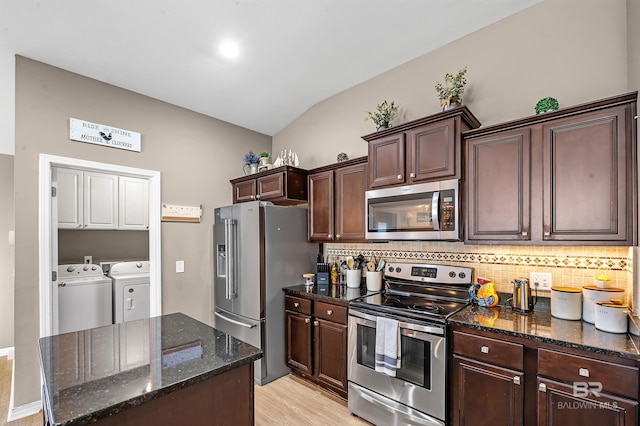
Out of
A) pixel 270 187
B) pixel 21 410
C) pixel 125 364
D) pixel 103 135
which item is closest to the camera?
pixel 125 364

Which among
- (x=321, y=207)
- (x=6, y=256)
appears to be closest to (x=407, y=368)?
(x=321, y=207)

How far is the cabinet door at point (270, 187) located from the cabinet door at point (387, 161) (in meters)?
1.09

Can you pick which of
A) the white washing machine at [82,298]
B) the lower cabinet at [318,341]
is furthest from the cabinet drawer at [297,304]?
the white washing machine at [82,298]

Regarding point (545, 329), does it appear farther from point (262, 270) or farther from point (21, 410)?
point (21, 410)

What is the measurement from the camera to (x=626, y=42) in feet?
6.21

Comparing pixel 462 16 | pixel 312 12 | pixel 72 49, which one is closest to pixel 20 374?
pixel 72 49

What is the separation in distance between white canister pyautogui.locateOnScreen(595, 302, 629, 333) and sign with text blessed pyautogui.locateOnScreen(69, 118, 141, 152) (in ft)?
13.1

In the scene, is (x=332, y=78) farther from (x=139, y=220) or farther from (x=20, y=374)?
(x=20, y=374)

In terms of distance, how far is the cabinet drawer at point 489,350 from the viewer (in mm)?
1722

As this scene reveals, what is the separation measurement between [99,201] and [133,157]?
54.8 inches

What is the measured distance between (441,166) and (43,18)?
3095 millimetres

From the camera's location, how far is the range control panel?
2.48 meters

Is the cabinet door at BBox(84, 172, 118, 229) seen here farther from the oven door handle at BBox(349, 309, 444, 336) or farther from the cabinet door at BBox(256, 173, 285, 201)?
the oven door handle at BBox(349, 309, 444, 336)

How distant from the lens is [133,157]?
3145 mm
